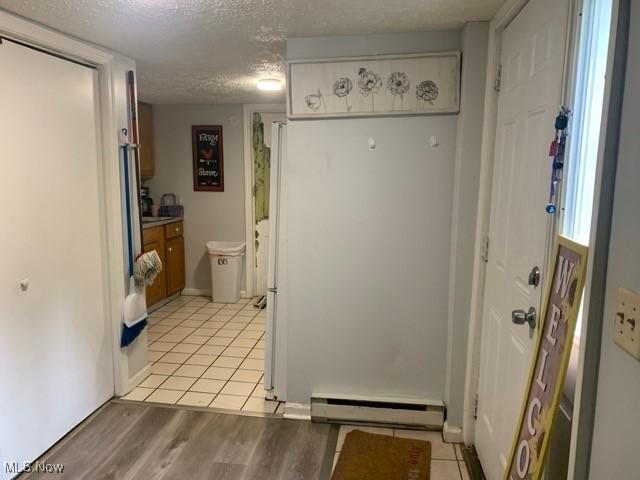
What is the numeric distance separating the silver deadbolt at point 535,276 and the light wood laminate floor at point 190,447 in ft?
4.31

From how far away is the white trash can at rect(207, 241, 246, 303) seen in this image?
184 inches

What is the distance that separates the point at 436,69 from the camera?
2164mm

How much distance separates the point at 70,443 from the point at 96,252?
1005 mm

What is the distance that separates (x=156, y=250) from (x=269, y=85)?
197 cm

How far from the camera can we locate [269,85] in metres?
3.52

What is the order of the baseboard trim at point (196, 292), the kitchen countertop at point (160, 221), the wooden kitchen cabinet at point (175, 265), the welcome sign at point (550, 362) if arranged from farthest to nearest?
the baseboard trim at point (196, 292) → the wooden kitchen cabinet at point (175, 265) → the kitchen countertop at point (160, 221) → the welcome sign at point (550, 362)

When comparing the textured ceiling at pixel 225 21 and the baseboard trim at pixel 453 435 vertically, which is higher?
the textured ceiling at pixel 225 21

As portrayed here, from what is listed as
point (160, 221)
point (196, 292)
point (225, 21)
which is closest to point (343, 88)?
point (225, 21)

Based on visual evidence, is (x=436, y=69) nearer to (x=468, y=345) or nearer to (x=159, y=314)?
(x=468, y=345)

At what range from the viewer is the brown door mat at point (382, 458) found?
81.7 inches

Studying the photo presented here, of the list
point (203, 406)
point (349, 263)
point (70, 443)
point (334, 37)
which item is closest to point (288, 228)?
point (349, 263)

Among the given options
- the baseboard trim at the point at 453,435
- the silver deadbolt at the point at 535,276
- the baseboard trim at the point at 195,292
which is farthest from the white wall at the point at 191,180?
the silver deadbolt at the point at 535,276

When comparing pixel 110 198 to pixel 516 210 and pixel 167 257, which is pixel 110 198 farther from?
pixel 516 210

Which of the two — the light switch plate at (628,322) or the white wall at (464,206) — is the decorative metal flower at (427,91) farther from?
the light switch plate at (628,322)
